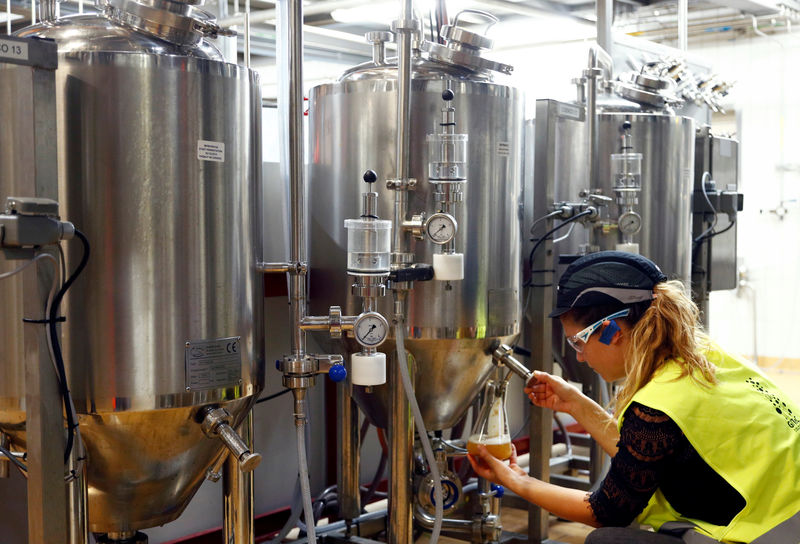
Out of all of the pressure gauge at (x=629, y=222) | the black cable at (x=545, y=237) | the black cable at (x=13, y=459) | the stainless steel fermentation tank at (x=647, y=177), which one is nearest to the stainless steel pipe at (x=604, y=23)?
the stainless steel fermentation tank at (x=647, y=177)

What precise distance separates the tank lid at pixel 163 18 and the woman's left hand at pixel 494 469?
3.70 ft

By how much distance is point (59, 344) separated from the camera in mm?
1522

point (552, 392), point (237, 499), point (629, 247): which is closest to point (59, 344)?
point (237, 499)

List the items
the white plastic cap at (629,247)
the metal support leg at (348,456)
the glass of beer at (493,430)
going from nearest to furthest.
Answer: the glass of beer at (493,430) → the metal support leg at (348,456) → the white plastic cap at (629,247)

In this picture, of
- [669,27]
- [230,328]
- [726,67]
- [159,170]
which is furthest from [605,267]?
[726,67]

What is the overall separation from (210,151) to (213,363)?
1.47ft

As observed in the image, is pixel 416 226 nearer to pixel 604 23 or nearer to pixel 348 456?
pixel 348 456

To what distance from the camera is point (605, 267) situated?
1791 mm

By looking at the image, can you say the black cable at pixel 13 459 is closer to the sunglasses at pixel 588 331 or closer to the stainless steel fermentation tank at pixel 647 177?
the sunglasses at pixel 588 331

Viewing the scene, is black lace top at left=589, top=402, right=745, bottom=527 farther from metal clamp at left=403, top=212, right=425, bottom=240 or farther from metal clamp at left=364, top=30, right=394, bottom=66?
metal clamp at left=364, top=30, right=394, bottom=66

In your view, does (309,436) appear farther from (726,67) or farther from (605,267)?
(726,67)

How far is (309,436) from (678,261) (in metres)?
1.59

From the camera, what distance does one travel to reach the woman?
64.0 inches

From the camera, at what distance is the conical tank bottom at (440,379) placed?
2.39m
